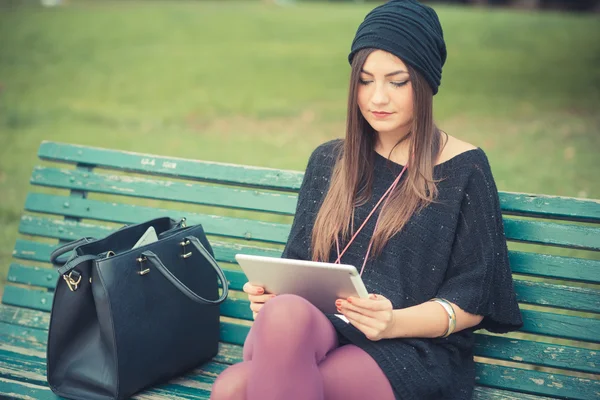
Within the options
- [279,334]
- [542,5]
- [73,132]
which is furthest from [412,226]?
[542,5]

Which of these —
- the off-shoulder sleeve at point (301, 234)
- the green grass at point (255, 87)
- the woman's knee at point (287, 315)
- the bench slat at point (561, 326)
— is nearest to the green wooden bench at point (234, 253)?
the bench slat at point (561, 326)

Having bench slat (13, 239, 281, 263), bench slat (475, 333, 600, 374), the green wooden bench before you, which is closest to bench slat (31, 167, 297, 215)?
the green wooden bench

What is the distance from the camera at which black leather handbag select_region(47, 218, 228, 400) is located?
2.90 metres

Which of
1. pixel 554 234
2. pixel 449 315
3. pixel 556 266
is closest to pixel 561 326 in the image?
pixel 556 266

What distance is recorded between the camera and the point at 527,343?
3.05 metres

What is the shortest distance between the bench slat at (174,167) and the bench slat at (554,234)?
0.92 meters

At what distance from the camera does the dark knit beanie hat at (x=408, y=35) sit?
8.98ft

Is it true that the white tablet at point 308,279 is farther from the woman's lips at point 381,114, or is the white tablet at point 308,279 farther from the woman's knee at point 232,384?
the woman's lips at point 381,114

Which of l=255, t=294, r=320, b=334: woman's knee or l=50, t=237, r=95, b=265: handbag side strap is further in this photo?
l=50, t=237, r=95, b=265: handbag side strap

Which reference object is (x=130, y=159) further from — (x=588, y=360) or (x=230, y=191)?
(x=588, y=360)

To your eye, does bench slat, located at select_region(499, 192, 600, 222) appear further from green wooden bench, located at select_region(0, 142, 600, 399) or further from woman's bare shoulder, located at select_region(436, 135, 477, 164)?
woman's bare shoulder, located at select_region(436, 135, 477, 164)

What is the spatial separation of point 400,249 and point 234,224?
991 mm

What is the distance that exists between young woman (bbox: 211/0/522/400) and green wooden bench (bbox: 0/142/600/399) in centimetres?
26

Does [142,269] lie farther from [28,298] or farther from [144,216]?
[28,298]
